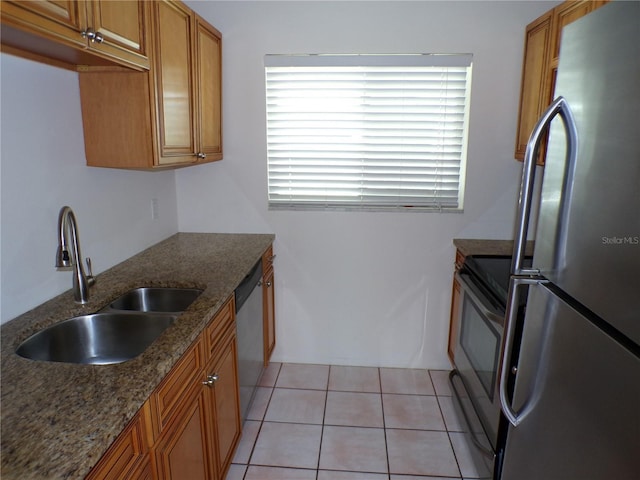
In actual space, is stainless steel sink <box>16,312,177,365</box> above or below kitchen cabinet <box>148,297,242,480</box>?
above

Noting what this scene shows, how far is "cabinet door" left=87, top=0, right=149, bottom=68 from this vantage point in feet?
4.68

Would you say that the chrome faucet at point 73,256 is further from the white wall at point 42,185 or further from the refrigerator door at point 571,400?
the refrigerator door at point 571,400

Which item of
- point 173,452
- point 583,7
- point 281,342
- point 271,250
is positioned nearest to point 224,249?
point 271,250

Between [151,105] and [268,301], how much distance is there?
56.3 inches

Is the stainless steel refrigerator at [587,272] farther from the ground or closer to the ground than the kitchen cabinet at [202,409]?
farther from the ground

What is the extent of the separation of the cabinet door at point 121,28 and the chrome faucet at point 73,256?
58 cm

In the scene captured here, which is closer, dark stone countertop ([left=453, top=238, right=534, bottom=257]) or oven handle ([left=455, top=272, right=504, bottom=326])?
oven handle ([left=455, top=272, right=504, bottom=326])

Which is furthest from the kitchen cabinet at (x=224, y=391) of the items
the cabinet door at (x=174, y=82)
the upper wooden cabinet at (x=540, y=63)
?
the upper wooden cabinet at (x=540, y=63)

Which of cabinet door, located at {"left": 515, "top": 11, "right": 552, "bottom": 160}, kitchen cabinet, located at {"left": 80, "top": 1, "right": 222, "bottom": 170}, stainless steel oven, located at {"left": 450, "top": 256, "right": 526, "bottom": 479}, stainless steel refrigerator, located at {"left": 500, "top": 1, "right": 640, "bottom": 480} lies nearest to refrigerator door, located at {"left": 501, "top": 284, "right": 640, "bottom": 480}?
stainless steel refrigerator, located at {"left": 500, "top": 1, "right": 640, "bottom": 480}

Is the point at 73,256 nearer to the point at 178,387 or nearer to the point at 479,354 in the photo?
the point at 178,387

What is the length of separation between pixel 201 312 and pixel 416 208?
1696mm

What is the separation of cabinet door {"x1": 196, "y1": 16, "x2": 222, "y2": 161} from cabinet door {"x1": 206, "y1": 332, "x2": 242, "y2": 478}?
1096 mm

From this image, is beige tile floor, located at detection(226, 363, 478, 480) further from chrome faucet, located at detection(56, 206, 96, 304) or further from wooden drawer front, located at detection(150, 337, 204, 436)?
chrome faucet, located at detection(56, 206, 96, 304)

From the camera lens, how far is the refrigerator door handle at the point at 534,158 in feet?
3.51
